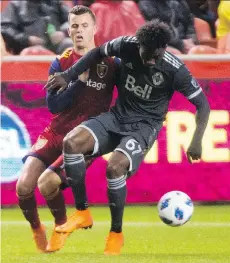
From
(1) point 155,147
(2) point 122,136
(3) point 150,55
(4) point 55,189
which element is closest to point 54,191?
(4) point 55,189

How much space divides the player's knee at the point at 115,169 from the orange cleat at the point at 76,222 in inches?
15.7

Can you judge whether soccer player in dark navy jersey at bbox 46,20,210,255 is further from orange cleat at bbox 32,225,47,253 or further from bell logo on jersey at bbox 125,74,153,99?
orange cleat at bbox 32,225,47,253

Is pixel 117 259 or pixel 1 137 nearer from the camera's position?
pixel 117 259

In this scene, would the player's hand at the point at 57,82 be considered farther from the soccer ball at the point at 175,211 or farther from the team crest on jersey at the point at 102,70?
the soccer ball at the point at 175,211

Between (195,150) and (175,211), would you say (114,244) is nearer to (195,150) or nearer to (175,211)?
(175,211)

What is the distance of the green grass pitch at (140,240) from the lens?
23.9 ft

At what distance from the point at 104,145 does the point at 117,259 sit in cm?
90

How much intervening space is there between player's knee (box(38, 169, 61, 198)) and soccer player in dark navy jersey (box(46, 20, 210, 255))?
1.21ft

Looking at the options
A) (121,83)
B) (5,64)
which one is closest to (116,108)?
(121,83)

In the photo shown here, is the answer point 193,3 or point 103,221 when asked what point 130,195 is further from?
point 193,3

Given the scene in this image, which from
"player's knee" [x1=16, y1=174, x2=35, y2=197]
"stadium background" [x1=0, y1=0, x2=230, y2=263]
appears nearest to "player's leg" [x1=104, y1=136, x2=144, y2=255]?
"player's knee" [x1=16, y1=174, x2=35, y2=197]

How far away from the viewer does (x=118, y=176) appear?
7199 millimetres

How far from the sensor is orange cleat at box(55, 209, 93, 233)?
732 cm

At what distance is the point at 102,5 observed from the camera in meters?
A: 10.8
